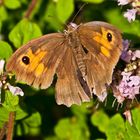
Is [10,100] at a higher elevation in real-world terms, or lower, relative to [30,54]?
lower

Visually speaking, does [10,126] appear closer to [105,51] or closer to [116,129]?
[116,129]

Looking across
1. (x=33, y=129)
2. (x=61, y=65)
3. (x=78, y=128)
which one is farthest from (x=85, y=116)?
(x=61, y=65)

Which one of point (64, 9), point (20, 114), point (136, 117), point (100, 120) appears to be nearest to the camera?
point (136, 117)

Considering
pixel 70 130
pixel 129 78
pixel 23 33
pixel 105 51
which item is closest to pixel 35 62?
pixel 105 51

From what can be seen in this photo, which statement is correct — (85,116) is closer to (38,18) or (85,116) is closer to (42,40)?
(38,18)

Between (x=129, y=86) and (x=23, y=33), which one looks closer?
(x=129, y=86)

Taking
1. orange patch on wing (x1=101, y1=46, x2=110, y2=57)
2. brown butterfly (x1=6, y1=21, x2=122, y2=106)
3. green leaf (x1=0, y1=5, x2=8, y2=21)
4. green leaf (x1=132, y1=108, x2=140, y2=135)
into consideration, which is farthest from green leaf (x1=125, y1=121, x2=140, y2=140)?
green leaf (x1=0, y1=5, x2=8, y2=21)

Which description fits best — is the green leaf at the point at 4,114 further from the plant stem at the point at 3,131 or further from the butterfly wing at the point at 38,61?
the butterfly wing at the point at 38,61

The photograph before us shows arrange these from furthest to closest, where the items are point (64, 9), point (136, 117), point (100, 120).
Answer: point (64, 9), point (100, 120), point (136, 117)
